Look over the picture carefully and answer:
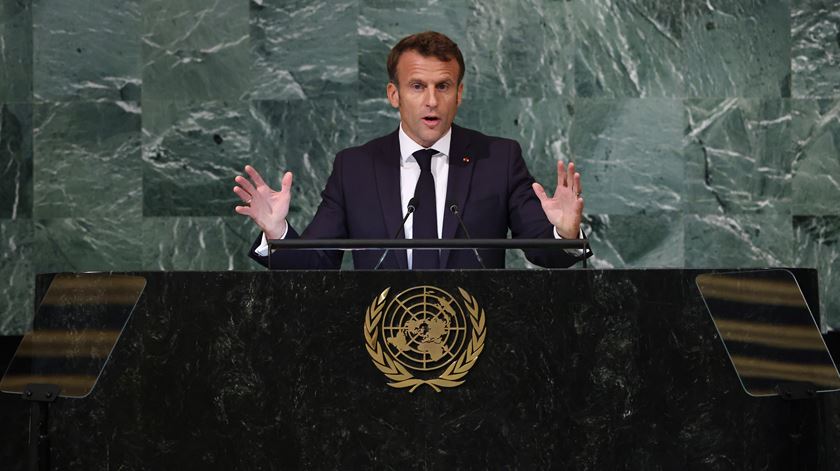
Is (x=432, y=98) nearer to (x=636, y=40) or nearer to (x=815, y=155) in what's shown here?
(x=636, y=40)

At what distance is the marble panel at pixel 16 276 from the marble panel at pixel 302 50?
4.43 ft

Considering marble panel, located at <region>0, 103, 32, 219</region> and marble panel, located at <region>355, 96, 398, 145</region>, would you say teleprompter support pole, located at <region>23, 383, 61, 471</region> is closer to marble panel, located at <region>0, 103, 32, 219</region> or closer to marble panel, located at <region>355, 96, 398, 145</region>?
marble panel, located at <region>355, 96, 398, 145</region>

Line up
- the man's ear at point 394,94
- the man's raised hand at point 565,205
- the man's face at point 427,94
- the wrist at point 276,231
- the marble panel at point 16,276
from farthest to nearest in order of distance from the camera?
the marble panel at point 16,276 < the man's ear at point 394,94 < the man's face at point 427,94 < the wrist at point 276,231 < the man's raised hand at point 565,205

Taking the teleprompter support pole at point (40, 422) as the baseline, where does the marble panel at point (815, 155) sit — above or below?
above

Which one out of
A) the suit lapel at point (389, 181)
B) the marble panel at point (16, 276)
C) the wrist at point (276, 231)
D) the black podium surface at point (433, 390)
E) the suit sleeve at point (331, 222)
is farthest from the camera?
the marble panel at point (16, 276)

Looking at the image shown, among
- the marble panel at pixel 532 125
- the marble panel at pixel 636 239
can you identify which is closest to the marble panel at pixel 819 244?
the marble panel at pixel 636 239

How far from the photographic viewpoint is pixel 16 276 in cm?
501

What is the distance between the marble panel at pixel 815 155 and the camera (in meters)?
4.89

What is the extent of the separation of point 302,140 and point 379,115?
395 mm

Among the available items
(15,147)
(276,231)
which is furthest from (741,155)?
(15,147)

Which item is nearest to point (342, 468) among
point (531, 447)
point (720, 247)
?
point (531, 447)

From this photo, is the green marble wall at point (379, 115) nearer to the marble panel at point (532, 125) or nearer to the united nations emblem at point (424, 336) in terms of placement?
the marble panel at point (532, 125)

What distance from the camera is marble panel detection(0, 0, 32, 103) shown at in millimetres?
5016

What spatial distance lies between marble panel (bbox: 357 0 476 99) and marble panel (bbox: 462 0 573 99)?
0.16ft
